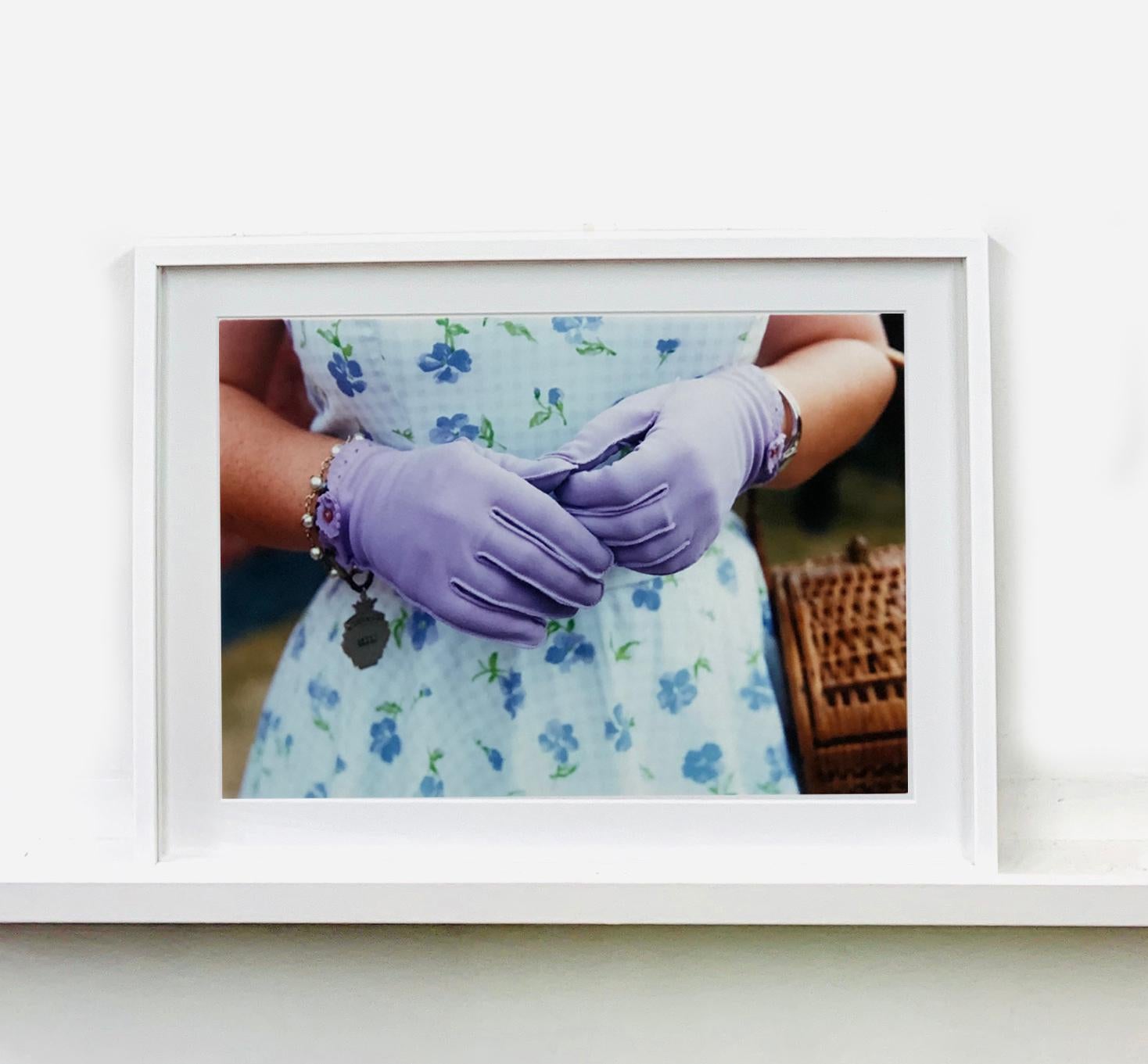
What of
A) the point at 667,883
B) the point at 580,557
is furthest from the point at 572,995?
the point at 580,557

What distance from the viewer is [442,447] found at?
2.76 feet

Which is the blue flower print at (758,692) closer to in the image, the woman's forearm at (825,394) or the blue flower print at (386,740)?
the woman's forearm at (825,394)

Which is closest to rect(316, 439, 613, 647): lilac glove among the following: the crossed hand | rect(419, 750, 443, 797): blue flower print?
the crossed hand

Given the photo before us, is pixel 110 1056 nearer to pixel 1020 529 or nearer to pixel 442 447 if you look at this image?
pixel 442 447

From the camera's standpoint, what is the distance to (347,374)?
845 millimetres

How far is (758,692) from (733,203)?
0.38 meters

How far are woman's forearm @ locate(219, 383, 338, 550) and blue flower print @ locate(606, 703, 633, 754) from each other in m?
0.28

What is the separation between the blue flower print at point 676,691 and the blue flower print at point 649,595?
0.06 meters

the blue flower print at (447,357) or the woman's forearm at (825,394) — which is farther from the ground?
the blue flower print at (447,357)

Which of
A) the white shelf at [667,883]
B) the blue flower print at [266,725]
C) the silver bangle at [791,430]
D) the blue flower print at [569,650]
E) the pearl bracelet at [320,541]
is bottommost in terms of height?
the white shelf at [667,883]

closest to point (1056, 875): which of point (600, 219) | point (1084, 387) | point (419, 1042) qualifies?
point (1084, 387)

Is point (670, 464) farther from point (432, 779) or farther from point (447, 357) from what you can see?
point (432, 779)

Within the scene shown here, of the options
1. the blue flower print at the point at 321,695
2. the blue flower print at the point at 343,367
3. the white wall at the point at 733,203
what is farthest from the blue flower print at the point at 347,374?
the blue flower print at the point at 321,695

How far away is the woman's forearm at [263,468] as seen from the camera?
0.85m
